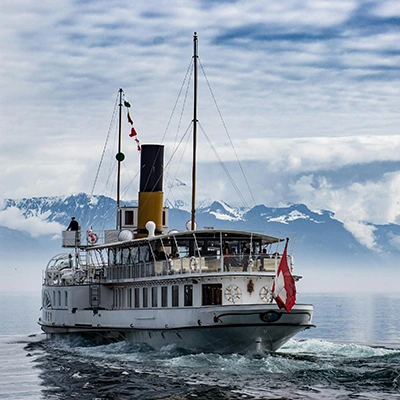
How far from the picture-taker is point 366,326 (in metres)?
96.8

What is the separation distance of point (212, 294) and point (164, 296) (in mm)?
3380

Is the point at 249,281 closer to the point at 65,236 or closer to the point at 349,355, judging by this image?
the point at 349,355

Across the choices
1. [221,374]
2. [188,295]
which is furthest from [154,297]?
[221,374]

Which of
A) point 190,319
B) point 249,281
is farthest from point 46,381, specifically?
point 249,281

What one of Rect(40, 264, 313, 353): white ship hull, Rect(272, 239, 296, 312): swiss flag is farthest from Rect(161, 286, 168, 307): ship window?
Rect(272, 239, 296, 312): swiss flag

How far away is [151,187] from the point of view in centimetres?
5566

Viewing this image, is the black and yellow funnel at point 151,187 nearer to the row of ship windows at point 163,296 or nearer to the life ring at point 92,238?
the life ring at point 92,238

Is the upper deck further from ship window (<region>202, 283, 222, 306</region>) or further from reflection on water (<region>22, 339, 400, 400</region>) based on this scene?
reflection on water (<region>22, 339, 400, 400</region>)

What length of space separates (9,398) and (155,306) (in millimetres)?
11522

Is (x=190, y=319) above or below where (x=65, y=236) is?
below

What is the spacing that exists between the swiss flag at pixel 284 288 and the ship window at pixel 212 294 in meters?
3.05

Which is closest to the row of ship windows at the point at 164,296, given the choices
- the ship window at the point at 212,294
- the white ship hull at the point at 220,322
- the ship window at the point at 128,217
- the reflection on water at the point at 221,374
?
the ship window at the point at 212,294

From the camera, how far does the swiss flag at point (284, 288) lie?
4119 cm

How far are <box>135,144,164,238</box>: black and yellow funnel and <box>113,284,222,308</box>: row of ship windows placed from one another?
4.72 m
